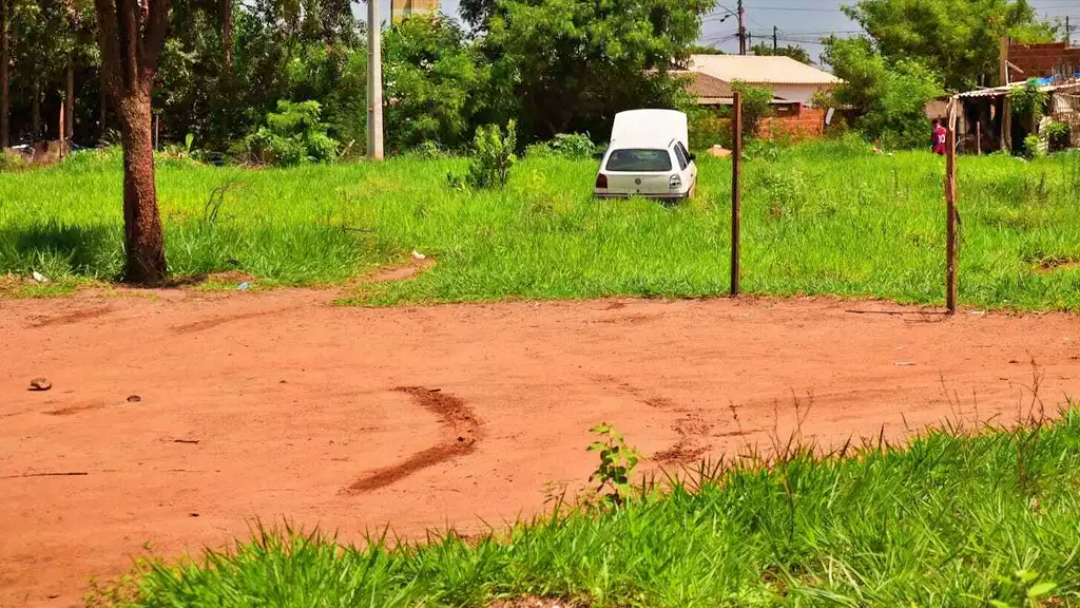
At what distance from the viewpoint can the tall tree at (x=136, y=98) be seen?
12.8m

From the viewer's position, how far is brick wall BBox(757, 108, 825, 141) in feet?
137

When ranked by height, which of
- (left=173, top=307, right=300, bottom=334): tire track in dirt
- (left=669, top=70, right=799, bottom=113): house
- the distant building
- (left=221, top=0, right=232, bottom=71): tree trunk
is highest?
the distant building

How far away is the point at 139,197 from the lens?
43.1ft

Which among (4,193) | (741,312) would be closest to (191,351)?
(741,312)

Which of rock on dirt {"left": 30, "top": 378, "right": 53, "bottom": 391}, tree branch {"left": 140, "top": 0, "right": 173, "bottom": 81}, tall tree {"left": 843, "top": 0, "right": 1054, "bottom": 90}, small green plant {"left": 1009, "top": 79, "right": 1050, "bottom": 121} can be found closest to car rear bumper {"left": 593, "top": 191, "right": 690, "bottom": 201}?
tree branch {"left": 140, "top": 0, "right": 173, "bottom": 81}

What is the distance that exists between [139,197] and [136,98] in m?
0.95

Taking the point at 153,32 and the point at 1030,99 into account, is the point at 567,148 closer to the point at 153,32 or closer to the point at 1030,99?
the point at 1030,99

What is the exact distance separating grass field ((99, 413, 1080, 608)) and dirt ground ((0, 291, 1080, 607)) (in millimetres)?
816

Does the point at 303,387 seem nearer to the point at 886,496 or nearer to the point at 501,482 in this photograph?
the point at 501,482

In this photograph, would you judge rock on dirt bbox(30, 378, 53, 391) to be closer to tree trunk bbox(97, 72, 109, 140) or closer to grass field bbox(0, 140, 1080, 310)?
grass field bbox(0, 140, 1080, 310)

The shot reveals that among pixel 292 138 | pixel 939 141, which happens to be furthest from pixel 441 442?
pixel 939 141

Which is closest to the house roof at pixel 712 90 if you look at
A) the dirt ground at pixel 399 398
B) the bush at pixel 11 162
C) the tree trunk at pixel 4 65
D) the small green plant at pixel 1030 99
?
the small green plant at pixel 1030 99

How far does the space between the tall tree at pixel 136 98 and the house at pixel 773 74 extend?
41.9 metres

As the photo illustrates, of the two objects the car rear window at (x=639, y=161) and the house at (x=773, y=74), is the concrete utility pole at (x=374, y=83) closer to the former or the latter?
the car rear window at (x=639, y=161)
